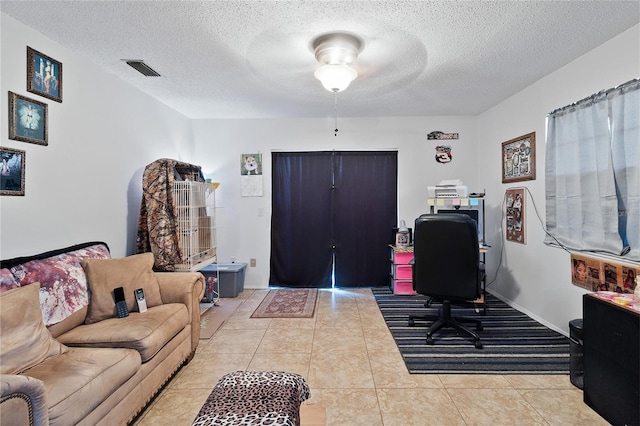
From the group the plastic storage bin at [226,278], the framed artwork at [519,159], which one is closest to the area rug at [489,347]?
the framed artwork at [519,159]

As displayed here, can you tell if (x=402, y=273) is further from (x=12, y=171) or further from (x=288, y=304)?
(x=12, y=171)

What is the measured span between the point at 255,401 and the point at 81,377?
874mm

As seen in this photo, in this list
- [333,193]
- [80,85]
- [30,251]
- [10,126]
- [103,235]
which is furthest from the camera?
[333,193]

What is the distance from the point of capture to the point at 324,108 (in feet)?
13.5

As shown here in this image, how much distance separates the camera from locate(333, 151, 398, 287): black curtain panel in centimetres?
458

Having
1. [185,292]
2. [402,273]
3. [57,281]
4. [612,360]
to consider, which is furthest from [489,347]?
[57,281]

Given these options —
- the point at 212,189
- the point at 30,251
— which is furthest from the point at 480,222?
the point at 30,251

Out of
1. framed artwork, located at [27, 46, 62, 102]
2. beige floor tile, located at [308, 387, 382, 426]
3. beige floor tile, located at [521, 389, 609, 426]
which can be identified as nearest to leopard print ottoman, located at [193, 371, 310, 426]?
beige floor tile, located at [308, 387, 382, 426]

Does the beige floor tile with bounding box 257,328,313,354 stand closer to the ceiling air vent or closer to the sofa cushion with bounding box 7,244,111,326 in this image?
the sofa cushion with bounding box 7,244,111,326

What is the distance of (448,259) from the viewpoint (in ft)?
8.67

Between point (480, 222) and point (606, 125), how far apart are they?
1917mm

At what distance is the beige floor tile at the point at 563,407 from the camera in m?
1.80

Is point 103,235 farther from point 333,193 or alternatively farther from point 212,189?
point 333,193

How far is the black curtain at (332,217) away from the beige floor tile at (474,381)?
7.73 ft
